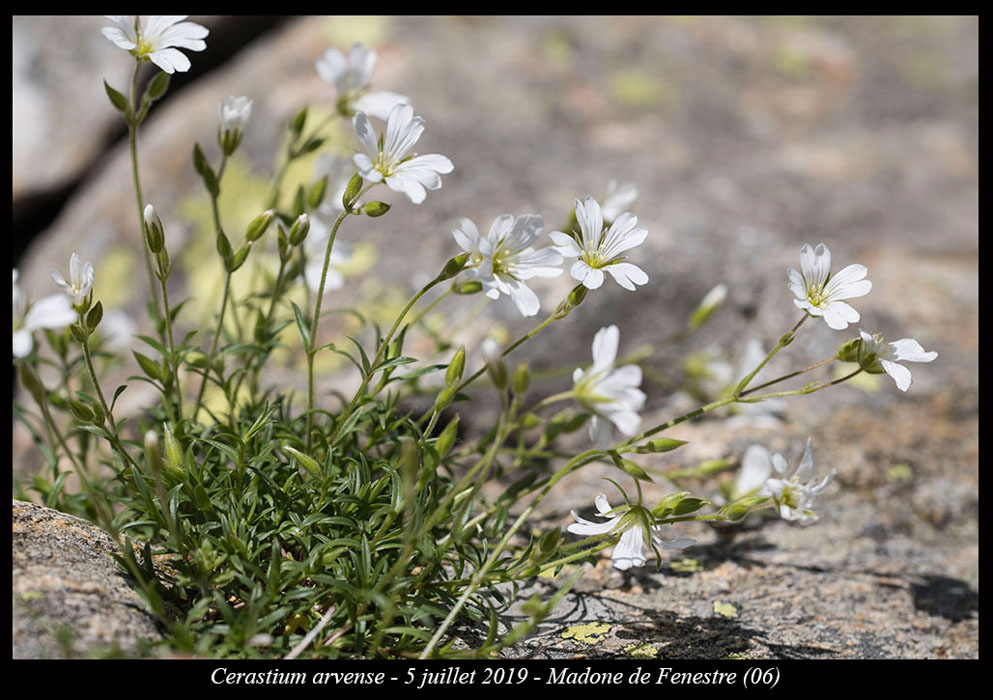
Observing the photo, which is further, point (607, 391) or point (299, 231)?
point (299, 231)

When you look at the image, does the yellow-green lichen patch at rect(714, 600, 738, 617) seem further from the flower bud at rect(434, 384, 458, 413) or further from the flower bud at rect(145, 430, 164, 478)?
the flower bud at rect(145, 430, 164, 478)

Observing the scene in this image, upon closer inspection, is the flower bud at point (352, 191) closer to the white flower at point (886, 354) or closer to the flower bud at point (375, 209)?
the flower bud at point (375, 209)

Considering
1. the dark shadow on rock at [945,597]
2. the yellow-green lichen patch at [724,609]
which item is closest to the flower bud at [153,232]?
the yellow-green lichen patch at [724,609]

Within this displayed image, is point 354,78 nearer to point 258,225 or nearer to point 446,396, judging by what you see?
point 258,225

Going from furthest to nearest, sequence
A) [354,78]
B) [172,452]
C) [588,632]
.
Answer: [354,78], [588,632], [172,452]

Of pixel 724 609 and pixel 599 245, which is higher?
pixel 599 245

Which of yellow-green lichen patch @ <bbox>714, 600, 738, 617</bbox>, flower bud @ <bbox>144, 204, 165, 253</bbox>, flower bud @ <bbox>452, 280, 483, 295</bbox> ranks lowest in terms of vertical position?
yellow-green lichen patch @ <bbox>714, 600, 738, 617</bbox>

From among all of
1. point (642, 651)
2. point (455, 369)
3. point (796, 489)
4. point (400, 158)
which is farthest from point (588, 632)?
point (400, 158)

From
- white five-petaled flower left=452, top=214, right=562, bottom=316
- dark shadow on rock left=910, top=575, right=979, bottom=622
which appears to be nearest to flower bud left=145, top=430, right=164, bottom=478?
white five-petaled flower left=452, top=214, right=562, bottom=316
